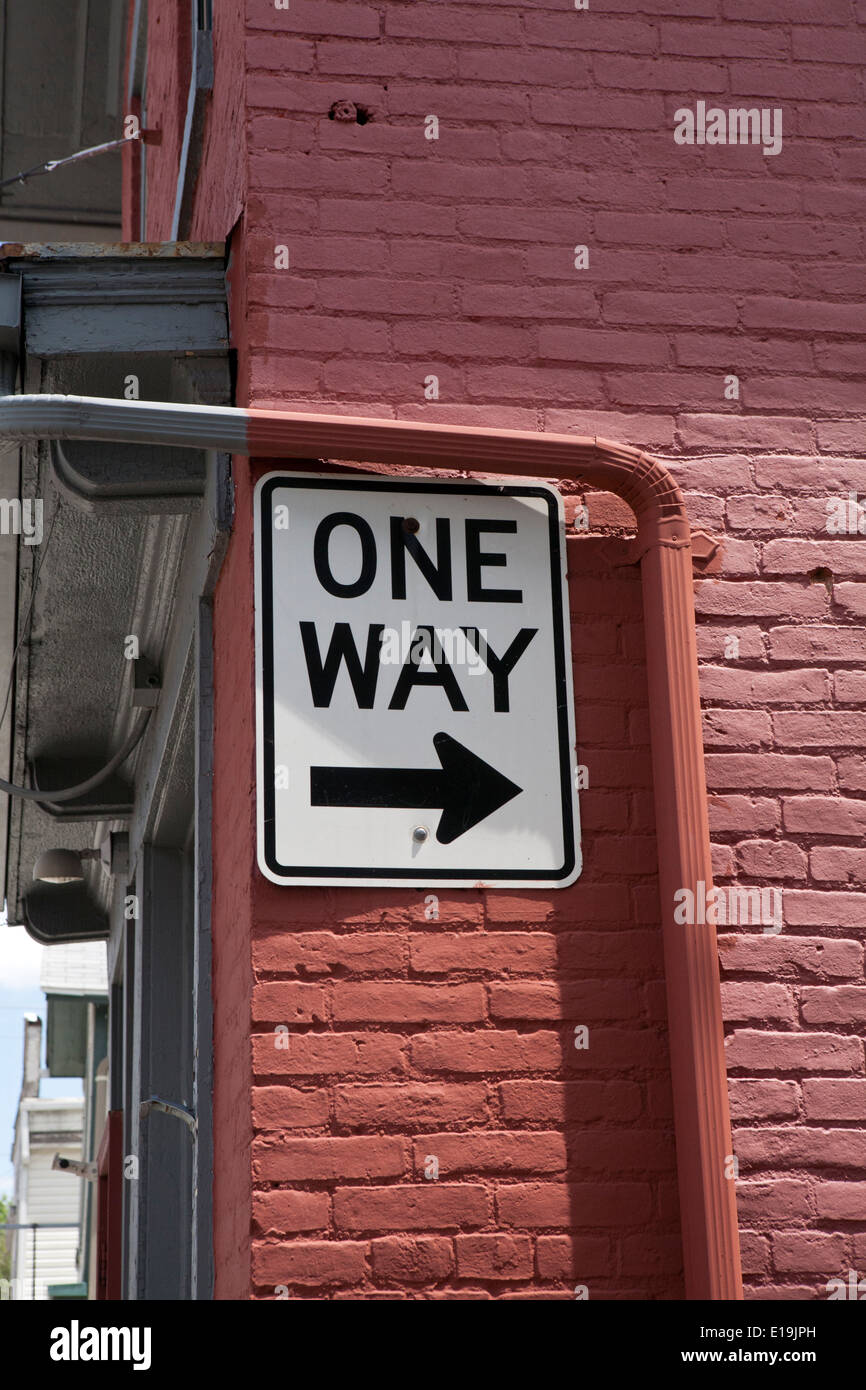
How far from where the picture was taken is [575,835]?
12.8 feet

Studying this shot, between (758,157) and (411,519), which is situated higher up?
(758,157)

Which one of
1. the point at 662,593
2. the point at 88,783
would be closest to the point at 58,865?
the point at 88,783

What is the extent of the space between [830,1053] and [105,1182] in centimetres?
596

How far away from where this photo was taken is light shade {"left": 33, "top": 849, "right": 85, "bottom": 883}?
7.70m

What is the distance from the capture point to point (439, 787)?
3.86 metres

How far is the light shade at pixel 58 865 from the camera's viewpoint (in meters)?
7.70

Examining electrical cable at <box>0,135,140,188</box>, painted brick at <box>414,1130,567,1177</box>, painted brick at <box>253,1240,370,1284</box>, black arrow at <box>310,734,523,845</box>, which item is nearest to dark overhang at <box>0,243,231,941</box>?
black arrow at <box>310,734,523,845</box>

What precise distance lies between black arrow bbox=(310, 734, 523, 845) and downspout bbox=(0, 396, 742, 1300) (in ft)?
1.31
